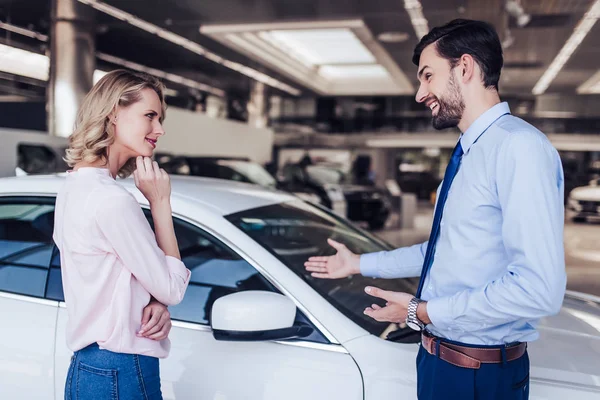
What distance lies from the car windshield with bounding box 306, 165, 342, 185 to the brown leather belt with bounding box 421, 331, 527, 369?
41.7 ft

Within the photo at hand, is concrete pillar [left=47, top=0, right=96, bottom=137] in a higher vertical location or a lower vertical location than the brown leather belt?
higher

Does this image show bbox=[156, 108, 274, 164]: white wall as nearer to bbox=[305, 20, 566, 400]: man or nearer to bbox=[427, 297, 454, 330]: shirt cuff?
bbox=[305, 20, 566, 400]: man

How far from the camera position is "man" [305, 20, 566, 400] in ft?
4.51

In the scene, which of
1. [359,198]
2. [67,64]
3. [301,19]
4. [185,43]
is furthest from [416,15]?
[67,64]

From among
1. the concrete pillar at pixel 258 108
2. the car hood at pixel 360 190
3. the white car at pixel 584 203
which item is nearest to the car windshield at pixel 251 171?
the car hood at pixel 360 190

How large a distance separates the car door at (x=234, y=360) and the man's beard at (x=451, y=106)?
81 centimetres

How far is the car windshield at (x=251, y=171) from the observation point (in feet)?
→ 34.5

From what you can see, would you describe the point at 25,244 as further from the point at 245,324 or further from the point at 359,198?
the point at 359,198

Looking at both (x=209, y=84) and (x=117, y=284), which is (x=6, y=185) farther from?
(x=209, y=84)

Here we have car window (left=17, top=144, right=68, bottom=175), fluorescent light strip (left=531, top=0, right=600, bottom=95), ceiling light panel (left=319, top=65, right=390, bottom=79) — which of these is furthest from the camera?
ceiling light panel (left=319, top=65, right=390, bottom=79)

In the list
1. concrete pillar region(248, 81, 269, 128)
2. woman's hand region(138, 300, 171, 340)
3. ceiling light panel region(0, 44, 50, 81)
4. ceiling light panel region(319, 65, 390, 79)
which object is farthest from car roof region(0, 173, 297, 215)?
concrete pillar region(248, 81, 269, 128)

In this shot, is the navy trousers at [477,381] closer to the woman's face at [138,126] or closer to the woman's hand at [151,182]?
the woman's hand at [151,182]

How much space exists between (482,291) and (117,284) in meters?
0.90

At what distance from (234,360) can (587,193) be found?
53.5ft
